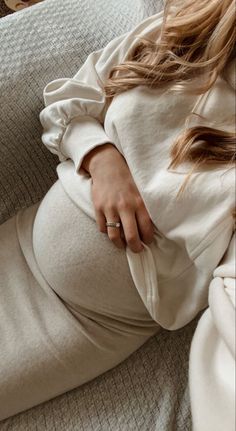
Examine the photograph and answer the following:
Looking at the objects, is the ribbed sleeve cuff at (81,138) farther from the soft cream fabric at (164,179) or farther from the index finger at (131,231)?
the index finger at (131,231)

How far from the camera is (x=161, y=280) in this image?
81cm

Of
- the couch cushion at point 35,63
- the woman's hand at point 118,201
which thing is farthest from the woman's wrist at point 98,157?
the couch cushion at point 35,63

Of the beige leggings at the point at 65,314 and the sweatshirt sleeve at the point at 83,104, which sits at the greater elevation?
the sweatshirt sleeve at the point at 83,104

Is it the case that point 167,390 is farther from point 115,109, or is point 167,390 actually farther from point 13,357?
point 115,109

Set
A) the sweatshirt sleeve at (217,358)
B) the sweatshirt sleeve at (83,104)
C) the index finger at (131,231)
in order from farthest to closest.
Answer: the sweatshirt sleeve at (83,104) < the index finger at (131,231) < the sweatshirt sleeve at (217,358)

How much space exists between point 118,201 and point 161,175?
0.08m

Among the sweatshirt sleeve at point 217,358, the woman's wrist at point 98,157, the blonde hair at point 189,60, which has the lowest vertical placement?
the sweatshirt sleeve at point 217,358

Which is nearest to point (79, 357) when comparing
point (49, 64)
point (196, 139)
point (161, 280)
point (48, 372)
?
point (48, 372)

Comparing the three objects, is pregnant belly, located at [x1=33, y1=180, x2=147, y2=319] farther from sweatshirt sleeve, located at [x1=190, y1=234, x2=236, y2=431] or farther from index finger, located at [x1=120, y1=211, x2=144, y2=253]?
sweatshirt sleeve, located at [x1=190, y1=234, x2=236, y2=431]

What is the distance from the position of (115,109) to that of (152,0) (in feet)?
0.82

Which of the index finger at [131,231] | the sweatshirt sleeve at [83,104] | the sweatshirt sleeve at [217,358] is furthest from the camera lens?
the sweatshirt sleeve at [83,104]

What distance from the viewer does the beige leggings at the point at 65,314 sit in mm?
825

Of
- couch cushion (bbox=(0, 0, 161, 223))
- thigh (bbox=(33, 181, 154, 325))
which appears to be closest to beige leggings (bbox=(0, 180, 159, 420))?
thigh (bbox=(33, 181, 154, 325))

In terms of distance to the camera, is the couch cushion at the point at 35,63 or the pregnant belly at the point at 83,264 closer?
the pregnant belly at the point at 83,264
